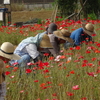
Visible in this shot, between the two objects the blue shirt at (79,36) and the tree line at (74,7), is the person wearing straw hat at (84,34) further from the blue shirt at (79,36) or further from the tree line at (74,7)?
Answer: the tree line at (74,7)

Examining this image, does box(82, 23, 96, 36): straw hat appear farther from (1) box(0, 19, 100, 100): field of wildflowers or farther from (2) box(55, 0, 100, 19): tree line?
(2) box(55, 0, 100, 19): tree line

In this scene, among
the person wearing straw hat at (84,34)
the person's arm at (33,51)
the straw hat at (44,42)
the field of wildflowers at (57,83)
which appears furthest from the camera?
the person wearing straw hat at (84,34)

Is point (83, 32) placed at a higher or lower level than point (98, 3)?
higher

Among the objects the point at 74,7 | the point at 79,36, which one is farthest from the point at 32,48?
the point at 74,7

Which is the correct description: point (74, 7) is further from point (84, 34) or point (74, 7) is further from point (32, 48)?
point (32, 48)

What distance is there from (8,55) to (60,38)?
1.99m

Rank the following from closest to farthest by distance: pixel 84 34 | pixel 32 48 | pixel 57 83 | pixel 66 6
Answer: pixel 57 83, pixel 32 48, pixel 84 34, pixel 66 6

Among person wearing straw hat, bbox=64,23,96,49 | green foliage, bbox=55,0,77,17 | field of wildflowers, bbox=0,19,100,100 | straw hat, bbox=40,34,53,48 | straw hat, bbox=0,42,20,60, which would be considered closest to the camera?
field of wildflowers, bbox=0,19,100,100

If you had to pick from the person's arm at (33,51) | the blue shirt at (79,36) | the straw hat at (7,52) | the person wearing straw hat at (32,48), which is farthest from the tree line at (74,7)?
→ the straw hat at (7,52)

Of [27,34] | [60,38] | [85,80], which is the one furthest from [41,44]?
[27,34]

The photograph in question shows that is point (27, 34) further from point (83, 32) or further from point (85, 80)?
point (85, 80)

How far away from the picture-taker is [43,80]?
3.96 meters

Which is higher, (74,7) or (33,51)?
(33,51)

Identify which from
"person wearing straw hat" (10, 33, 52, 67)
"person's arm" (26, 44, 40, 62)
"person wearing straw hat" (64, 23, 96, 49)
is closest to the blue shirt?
"person wearing straw hat" (64, 23, 96, 49)
